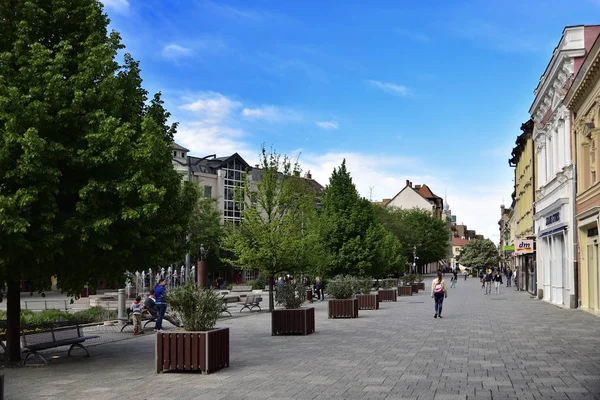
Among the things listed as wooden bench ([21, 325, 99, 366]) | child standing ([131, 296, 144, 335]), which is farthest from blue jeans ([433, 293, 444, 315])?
wooden bench ([21, 325, 99, 366])

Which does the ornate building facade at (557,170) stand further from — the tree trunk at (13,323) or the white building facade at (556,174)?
the tree trunk at (13,323)

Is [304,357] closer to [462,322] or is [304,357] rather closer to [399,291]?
[462,322]

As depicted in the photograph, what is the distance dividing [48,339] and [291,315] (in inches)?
254

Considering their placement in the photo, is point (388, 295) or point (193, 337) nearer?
point (193, 337)

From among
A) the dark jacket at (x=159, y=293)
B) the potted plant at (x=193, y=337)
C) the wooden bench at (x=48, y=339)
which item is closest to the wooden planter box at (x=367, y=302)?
the dark jacket at (x=159, y=293)

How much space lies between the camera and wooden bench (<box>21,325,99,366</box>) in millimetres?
13778

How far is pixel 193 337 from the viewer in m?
12.1

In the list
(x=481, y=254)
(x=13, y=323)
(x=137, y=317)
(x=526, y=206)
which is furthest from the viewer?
(x=481, y=254)

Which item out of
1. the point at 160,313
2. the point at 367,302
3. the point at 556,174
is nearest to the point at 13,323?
the point at 160,313

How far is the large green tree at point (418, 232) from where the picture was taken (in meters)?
104

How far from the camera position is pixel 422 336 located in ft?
60.7

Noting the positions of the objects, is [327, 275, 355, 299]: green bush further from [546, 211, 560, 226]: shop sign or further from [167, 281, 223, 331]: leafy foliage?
[167, 281, 223, 331]: leafy foliage

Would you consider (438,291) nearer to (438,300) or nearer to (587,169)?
(438,300)

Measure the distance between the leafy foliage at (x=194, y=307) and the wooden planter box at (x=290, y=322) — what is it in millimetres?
6327
